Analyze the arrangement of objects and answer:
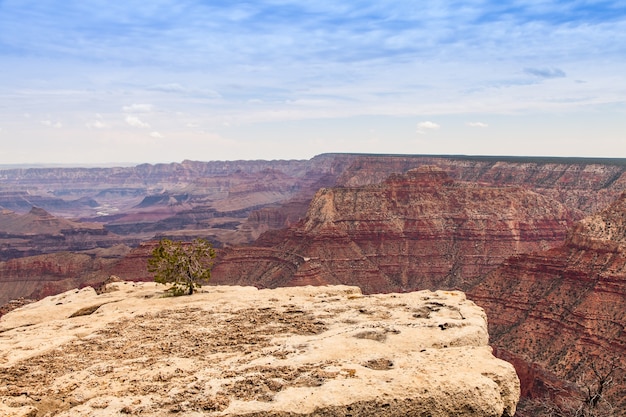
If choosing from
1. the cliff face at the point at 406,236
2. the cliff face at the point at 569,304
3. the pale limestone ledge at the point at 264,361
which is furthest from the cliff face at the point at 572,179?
the pale limestone ledge at the point at 264,361

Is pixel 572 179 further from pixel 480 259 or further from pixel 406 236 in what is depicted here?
pixel 406 236

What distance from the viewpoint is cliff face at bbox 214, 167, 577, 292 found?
120312 millimetres

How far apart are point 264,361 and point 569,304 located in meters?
69.8

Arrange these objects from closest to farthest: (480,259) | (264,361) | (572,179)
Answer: (264,361), (480,259), (572,179)

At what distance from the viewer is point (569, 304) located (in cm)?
7450

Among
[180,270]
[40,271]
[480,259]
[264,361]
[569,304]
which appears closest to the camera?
[264,361]

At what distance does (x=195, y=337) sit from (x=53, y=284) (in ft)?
383

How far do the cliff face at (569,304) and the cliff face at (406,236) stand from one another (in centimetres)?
3083

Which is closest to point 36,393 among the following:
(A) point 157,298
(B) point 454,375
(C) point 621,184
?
(B) point 454,375

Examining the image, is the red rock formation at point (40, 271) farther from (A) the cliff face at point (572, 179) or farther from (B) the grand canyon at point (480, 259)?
(A) the cliff face at point (572, 179)

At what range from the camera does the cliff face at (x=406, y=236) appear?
395ft

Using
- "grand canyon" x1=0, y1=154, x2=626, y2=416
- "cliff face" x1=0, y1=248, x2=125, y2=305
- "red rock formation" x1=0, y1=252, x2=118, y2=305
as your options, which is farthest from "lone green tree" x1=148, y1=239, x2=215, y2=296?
"red rock formation" x1=0, y1=252, x2=118, y2=305

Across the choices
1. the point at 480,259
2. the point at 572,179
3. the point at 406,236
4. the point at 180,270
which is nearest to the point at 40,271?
the point at 406,236

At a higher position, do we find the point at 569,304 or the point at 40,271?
the point at 569,304
